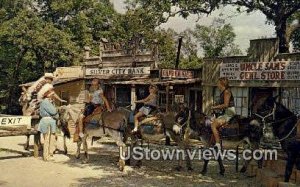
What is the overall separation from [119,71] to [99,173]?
12875 mm

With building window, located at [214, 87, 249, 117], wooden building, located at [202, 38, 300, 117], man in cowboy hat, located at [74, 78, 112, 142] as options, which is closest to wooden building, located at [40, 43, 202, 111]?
wooden building, located at [202, 38, 300, 117]

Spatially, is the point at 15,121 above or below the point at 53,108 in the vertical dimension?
below

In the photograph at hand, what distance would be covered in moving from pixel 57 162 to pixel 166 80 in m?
9.27

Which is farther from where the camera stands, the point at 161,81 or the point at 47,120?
the point at 161,81

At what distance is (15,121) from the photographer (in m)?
13.8

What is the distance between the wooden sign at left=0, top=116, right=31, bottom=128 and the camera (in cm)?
1355

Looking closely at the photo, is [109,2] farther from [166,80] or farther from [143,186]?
[143,186]

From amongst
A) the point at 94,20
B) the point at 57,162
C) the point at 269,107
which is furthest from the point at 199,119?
the point at 94,20

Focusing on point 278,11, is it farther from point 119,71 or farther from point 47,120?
point 47,120

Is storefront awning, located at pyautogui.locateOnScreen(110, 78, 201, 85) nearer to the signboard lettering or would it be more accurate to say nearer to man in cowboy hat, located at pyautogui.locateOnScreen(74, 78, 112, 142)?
the signboard lettering

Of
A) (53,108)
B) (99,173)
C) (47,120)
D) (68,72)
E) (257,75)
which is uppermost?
(68,72)

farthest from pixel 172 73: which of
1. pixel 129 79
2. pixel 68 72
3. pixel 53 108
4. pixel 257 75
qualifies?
pixel 68 72

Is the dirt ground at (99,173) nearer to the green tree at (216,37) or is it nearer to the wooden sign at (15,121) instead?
the wooden sign at (15,121)

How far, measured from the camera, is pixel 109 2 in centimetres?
4803
